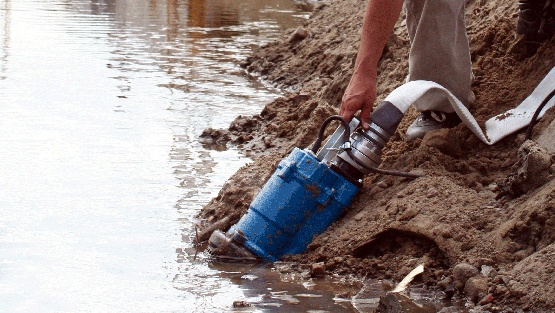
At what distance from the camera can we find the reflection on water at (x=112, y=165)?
4363 mm

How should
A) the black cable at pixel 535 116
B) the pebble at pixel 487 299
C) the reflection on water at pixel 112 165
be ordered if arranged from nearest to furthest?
the pebble at pixel 487 299
the reflection on water at pixel 112 165
the black cable at pixel 535 116

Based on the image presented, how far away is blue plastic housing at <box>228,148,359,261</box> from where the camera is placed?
4527mm

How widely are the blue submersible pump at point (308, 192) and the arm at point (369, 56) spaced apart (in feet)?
0.35

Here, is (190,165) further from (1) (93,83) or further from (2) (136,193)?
(1) (93,83)

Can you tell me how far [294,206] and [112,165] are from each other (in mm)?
2465

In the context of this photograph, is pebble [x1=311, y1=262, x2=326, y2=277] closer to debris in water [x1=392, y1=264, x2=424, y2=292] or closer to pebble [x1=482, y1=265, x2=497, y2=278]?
debris in water [x1=392, y1=264, x2=424, y2=292]

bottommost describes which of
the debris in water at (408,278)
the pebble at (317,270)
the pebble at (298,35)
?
the pebble at (298,35)

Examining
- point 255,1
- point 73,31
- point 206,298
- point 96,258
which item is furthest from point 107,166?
point 255,1

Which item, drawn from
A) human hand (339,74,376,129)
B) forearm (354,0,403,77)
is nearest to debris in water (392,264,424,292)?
human hand (339,74,376,129)

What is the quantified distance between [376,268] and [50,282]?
1.45 m

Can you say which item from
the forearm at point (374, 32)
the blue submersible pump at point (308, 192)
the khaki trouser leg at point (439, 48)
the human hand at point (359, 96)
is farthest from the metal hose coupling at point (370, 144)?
the khaki trouser leg at point (439, 48)

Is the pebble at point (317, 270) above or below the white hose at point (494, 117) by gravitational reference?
below

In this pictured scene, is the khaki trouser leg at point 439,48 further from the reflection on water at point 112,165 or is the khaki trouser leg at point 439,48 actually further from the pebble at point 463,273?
the reflection on water at point 112,165

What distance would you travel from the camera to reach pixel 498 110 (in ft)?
17.3
